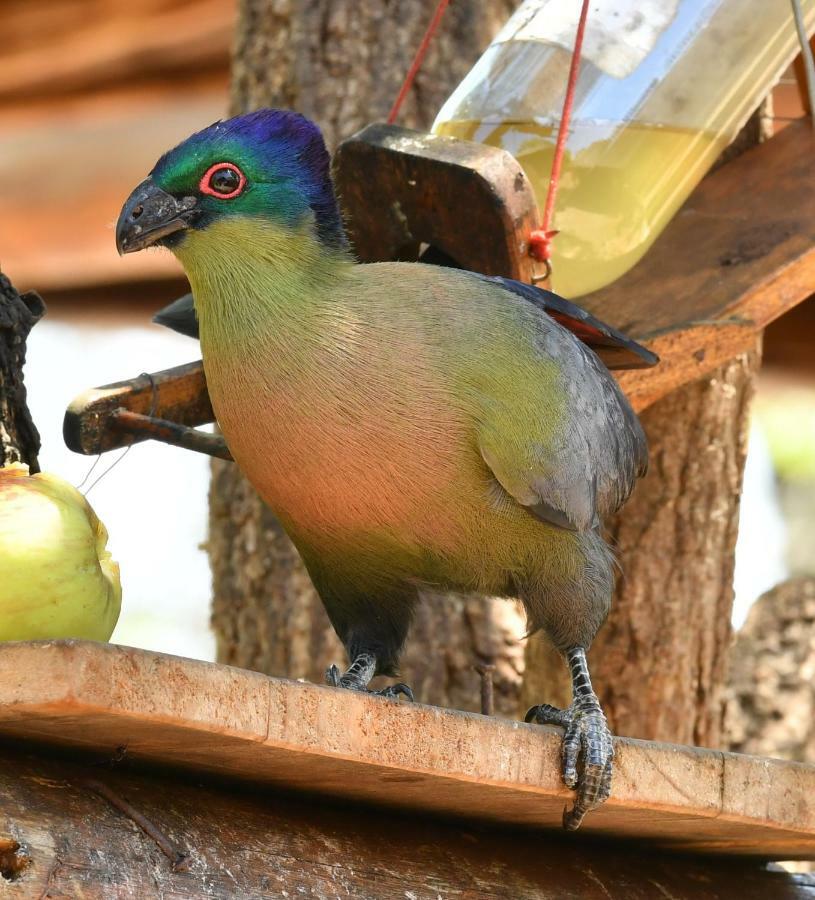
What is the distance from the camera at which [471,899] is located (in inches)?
84.0

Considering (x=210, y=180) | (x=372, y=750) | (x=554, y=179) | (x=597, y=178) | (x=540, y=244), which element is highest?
(x=597, y=178)

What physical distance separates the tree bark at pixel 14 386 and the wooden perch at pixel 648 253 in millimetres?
164

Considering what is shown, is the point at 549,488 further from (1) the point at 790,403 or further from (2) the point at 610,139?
(1) the point at 790,403

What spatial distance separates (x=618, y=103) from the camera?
3.10 m

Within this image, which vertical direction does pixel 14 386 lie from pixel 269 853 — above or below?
above

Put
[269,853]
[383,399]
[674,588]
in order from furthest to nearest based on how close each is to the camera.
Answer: [674,588]
[383,399]
[269,853]

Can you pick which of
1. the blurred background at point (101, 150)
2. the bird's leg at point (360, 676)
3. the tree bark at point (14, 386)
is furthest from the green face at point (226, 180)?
the blurred background at point (101, 150)

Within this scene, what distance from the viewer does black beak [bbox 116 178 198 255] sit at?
2254 millimetres

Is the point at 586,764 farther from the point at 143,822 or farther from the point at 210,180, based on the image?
the point at 210,180

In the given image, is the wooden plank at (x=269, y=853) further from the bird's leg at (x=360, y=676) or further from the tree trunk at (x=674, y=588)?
the tree trunk at (x=674, y=588)

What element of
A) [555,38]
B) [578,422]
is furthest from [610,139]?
[578,422]

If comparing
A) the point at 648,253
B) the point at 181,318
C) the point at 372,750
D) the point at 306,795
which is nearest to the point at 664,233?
the point at 648,253

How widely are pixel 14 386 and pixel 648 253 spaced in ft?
5.20

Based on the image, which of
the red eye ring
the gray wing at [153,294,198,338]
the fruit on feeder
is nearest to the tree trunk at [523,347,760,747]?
the gray wing at [153,294,198,338]
